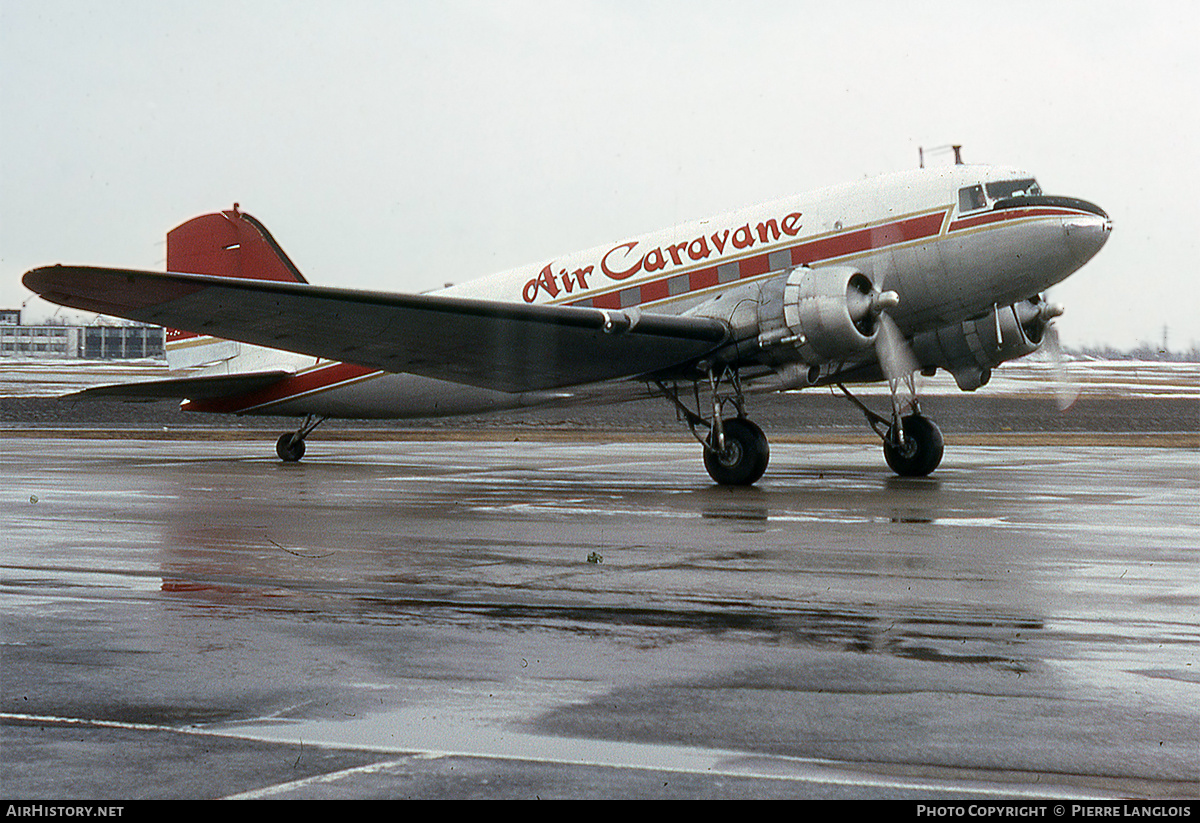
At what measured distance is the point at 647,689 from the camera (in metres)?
6.13

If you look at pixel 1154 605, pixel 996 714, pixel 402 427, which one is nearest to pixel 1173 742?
pixel 996 714

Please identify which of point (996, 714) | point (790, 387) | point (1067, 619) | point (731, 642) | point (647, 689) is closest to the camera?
point (996, 714)

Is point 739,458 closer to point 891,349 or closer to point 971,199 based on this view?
point 891,349

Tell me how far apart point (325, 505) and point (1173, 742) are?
1264 cm

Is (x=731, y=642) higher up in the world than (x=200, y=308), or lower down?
lower down

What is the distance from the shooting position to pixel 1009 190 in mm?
18812

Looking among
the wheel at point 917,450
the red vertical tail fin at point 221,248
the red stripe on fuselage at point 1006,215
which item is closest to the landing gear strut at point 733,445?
the wheel at point 917,450

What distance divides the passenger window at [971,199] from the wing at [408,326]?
4.03 metres

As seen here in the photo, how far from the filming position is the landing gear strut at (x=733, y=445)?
1895 cm

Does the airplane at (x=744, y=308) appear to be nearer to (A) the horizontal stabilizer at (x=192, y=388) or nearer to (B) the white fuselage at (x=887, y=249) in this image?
(B) the white fuselage at (x=887, y=249)

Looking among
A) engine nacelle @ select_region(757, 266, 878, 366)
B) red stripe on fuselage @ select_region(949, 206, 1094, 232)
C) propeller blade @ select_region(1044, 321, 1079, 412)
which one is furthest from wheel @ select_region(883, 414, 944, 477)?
red stripe on fuselage @ select_region(949, 206, 1094, 232)

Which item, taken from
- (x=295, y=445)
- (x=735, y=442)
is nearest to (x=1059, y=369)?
(x=735, y=442)

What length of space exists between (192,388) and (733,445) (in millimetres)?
11876

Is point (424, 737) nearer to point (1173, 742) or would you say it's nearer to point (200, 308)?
point (1173, 742)
